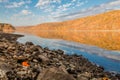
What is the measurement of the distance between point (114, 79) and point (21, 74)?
32.9 ft

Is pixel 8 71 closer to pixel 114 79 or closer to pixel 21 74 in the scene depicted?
pixel 21 74

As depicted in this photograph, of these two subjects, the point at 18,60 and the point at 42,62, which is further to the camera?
the point at 42,62

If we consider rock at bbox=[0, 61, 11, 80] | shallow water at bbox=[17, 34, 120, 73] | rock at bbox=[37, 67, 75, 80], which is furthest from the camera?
shallow water at bbox=[17, 34, 120, 73]

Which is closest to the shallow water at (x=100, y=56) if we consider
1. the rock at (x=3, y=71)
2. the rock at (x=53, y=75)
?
the rock at (x=53, y=75)

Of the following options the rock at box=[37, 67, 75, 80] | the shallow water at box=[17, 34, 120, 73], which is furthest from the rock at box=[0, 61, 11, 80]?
the shallow water at box=[17, 34, 120, 73]

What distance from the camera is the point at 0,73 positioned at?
41.3 feet

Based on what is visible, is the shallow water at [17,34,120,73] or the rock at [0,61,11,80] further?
the shallow water at [17,34,120,73]

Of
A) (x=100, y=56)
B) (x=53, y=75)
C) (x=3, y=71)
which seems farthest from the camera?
(x=100, y=56)

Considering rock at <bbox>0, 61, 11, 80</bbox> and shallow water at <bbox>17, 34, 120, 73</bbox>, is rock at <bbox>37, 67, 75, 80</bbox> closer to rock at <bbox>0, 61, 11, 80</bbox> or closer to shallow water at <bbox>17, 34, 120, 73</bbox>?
rock at <bbox>0, 61, 11, 80</bbox>

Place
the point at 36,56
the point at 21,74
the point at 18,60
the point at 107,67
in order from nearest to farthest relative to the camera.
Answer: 1. the point at 21,74
2. the point at 18,60
3. the point at 36,56
4. the point at 107,67

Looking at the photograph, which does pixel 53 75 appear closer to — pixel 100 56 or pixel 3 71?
pixel 3 71

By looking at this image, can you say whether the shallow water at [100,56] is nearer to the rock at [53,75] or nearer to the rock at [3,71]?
the rock at [53,75]

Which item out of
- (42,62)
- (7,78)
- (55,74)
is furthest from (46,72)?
(42,62)

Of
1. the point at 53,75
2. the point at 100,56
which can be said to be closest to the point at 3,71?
the point at 53,75
